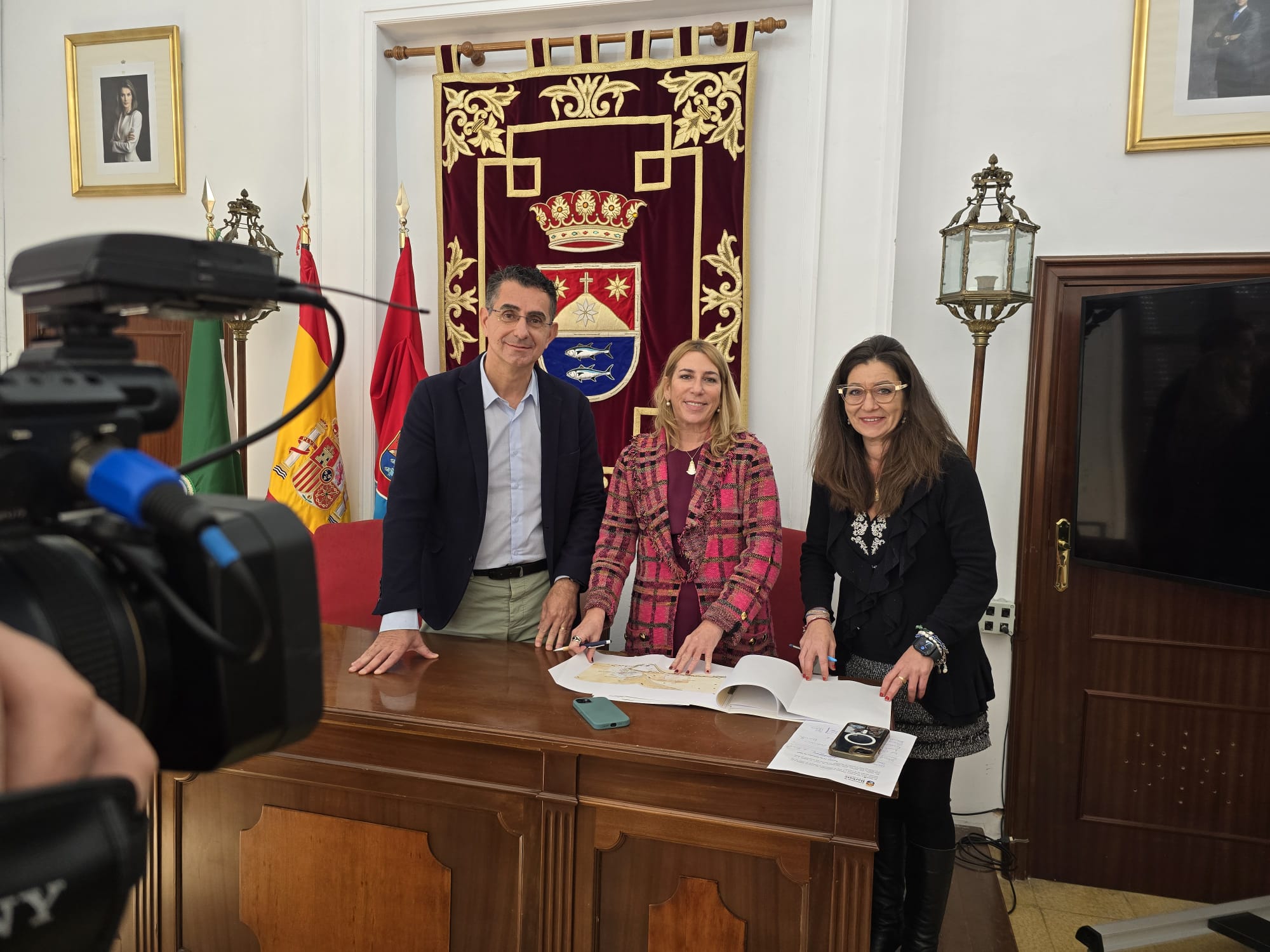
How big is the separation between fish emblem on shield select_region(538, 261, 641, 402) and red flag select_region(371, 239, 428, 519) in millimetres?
503

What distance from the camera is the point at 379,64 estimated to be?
3.29m

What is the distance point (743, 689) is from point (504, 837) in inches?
21.9

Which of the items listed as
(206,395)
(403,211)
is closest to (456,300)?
(403,211)

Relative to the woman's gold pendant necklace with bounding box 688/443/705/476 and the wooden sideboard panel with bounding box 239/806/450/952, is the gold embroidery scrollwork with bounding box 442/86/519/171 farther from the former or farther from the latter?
the wooden sideboard panel with bounding box 239/806/450/952

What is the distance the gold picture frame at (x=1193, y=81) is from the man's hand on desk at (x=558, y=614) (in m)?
2.31

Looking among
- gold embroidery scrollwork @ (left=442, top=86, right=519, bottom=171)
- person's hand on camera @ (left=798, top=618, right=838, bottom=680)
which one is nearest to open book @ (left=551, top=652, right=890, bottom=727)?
person's hand on camera @ (left=798, top=618, right=838, bottom=680)

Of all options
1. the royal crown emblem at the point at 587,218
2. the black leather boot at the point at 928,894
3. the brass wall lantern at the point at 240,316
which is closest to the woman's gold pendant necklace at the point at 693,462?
the black leather boot at the point at 928,894

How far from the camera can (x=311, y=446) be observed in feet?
10.5

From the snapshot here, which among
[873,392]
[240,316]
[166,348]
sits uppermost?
[240,316]

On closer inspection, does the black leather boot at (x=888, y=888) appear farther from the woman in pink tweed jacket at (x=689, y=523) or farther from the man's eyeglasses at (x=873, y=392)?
the man's eyeglasses at (x=873, y=392)

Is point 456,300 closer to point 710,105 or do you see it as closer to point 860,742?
point 710,105

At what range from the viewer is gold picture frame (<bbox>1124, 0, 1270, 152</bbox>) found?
2.57 metres

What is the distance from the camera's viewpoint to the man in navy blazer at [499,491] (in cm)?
219

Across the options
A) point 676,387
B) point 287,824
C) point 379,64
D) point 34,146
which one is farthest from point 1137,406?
point 34,146
